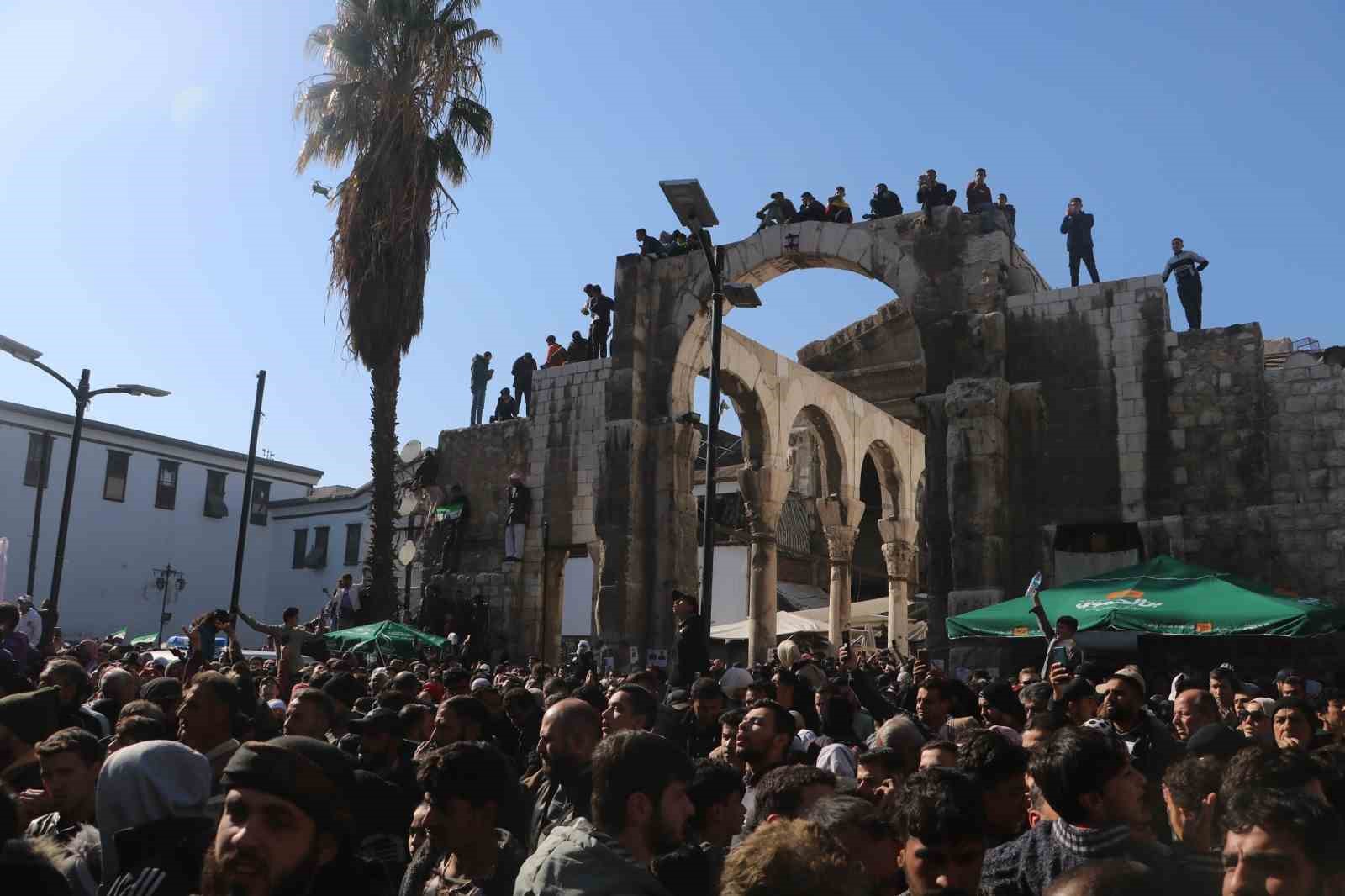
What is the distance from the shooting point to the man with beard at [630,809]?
132 inches

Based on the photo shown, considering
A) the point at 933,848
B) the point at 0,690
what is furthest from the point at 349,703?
the point at 933,848

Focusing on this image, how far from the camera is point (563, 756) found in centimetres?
488

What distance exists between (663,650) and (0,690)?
44.5ft

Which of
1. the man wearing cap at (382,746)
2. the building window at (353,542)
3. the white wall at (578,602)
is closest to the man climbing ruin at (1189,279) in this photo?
the man wearing cap at (382,746)

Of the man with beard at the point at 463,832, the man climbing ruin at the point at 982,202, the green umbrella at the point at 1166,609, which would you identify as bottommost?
the man with beard at the point at 463,832

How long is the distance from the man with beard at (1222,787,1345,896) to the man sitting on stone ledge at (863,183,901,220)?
1770 centimetres

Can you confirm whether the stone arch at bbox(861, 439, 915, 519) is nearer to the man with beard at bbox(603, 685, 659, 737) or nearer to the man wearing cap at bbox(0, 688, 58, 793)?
the man with beard at bbox(603, 685, 659, 737)

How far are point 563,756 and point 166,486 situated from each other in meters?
42.9

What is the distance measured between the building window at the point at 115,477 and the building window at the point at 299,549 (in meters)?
6.38

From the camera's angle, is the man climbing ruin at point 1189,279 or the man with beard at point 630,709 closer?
the man with beard at point 630,709

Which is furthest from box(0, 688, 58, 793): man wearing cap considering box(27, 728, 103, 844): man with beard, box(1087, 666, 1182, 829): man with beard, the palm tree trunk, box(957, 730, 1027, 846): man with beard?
the palm tree trunk

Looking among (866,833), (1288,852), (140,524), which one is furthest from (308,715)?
(140,524)

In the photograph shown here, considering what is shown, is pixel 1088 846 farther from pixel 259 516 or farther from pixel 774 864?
pixel 259 516

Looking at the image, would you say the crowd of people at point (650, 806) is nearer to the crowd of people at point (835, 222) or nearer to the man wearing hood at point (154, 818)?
the man wearing hood at point (154, 818)
